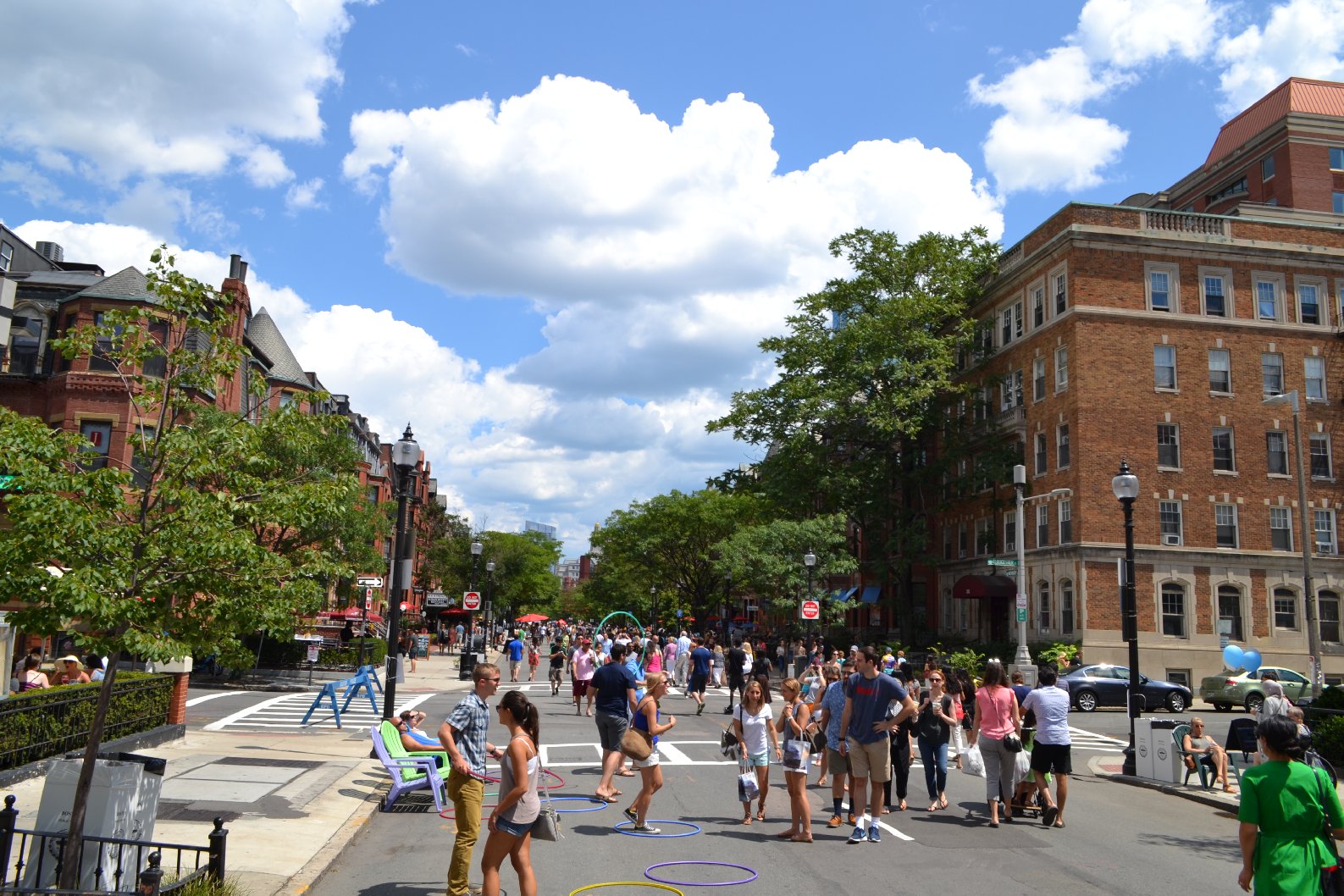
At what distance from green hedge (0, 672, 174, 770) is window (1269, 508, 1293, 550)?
3821cm

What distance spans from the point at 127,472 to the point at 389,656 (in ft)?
29.7

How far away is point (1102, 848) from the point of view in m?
10.8

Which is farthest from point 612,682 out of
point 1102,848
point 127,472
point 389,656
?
point 127,472

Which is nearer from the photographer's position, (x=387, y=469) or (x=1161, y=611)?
(x=1161, y=611)

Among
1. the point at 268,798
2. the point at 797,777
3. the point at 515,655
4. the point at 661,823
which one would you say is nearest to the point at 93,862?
the point at 268,798

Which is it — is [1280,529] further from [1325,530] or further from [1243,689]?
[1243,689]

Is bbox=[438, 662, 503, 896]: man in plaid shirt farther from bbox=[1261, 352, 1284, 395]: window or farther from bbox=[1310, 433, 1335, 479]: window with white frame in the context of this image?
bbox=[1310, 433, 1335, 479]: window with white frame

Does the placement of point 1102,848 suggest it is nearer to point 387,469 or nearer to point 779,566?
point 779,566

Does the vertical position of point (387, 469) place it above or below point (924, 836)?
above

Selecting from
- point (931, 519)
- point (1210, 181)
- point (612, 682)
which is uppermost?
point (1210, 181)

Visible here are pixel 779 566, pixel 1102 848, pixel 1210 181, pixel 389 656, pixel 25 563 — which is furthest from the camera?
Result: pixel 1210 181

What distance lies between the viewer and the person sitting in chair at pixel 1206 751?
15125 millimetres

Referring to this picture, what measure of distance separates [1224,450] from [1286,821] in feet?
125

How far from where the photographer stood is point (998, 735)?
11.9 metres
